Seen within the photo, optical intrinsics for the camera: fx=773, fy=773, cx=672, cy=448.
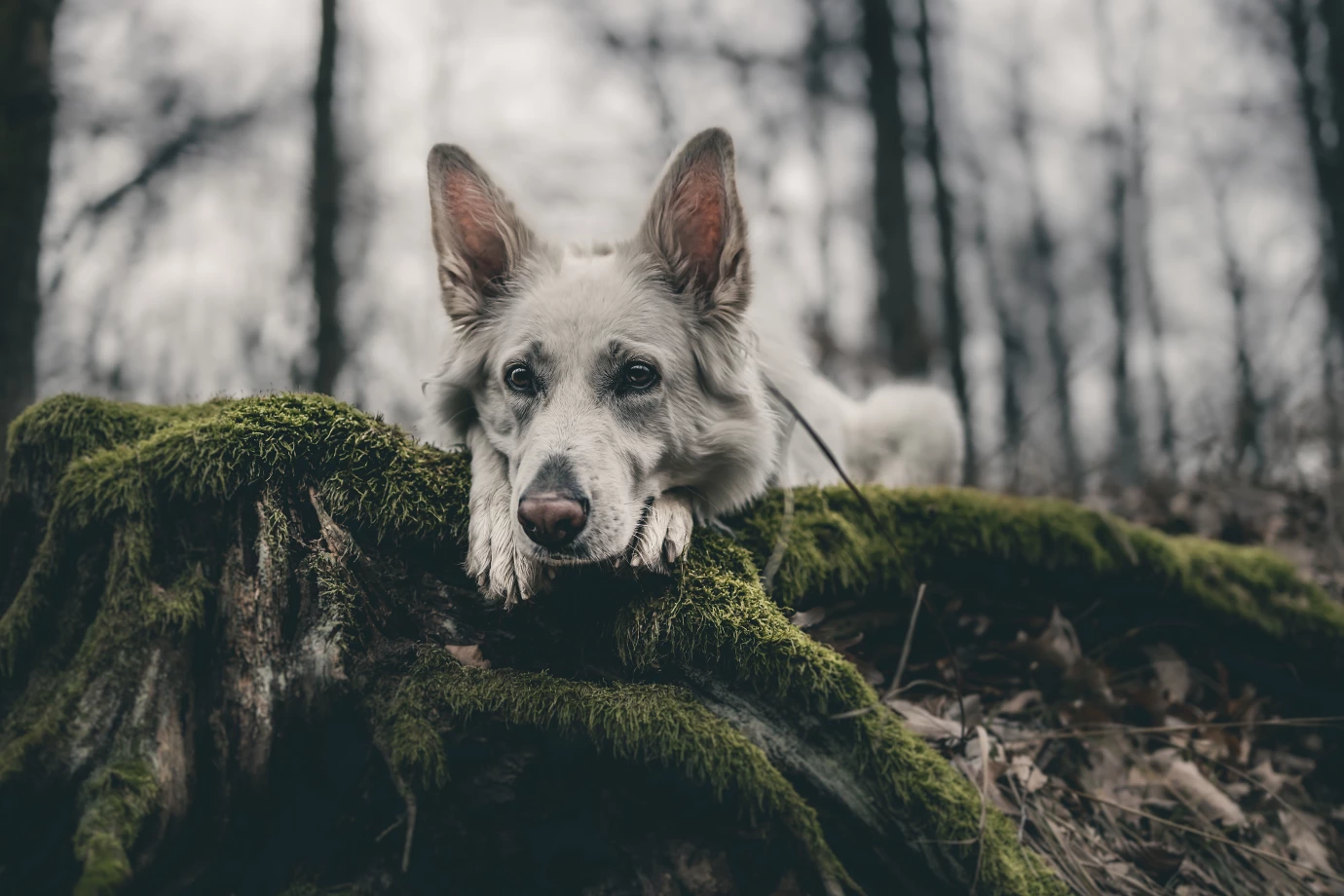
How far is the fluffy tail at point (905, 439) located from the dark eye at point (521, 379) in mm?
2906

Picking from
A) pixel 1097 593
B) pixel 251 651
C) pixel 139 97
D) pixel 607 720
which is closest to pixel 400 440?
pixel 251 651

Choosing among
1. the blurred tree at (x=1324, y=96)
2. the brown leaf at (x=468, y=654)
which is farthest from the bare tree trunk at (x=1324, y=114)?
the brown leaf at (x=468, y=654)

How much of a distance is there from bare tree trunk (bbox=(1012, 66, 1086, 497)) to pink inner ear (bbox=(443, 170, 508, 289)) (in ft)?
57.8

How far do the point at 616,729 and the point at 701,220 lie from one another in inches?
69.7

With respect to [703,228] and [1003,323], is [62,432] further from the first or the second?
[1003,323]

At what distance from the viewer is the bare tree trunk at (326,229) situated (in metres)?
9.25

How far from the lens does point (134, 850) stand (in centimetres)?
186

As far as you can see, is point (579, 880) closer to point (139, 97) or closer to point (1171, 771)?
point (1171, 771)

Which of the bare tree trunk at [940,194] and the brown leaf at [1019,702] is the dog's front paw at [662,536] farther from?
the bare tree trunk at [940,194]

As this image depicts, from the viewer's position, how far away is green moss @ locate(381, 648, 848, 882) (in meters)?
1.99

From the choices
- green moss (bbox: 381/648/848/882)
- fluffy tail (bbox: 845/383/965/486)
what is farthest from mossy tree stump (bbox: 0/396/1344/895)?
fluffy tail (bbox: 845/383/965/486)

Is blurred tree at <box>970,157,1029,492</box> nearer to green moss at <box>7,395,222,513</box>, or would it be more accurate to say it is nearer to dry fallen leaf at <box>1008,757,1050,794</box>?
dry fallen leaf at <box>1008,757,1050,794</box>

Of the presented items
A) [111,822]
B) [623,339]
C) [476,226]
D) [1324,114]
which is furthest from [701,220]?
[1324,114]

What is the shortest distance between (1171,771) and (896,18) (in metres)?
→ 11.1
